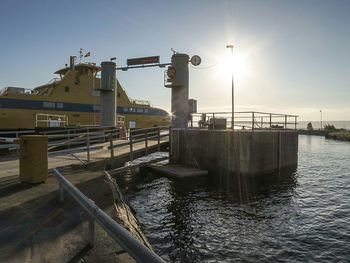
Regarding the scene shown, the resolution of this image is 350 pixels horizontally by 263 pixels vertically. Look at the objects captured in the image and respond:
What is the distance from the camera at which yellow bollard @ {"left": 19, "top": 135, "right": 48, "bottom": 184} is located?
8984mm

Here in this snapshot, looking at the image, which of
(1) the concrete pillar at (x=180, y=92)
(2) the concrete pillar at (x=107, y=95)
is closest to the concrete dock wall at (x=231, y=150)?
(1) the concrete pillar at (x=180, y=92)

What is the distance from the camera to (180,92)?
24969mm

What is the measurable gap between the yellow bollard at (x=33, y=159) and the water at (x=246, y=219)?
3.57 m

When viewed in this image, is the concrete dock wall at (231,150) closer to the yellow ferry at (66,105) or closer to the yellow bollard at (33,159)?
the yellow ferry at (66,105)

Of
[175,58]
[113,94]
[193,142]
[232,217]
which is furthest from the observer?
[113,94]

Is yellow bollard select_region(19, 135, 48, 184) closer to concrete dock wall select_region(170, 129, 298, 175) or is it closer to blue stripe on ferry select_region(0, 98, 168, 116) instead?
concrete dock wall select_region(170, 129, 298, 175)

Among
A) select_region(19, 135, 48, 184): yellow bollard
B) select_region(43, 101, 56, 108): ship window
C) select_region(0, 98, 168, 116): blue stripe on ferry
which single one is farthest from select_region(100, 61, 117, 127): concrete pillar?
select_region(19, 135, 48, 184): yellow bollard

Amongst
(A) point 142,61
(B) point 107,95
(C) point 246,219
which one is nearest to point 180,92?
(B) point 107,95

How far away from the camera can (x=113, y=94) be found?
28.0 metres

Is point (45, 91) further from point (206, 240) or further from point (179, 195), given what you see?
point (206, 240)

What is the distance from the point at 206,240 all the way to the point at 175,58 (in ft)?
61.3

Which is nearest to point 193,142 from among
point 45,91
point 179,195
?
point 179,195

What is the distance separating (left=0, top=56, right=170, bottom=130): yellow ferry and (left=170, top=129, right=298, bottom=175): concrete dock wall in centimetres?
1099

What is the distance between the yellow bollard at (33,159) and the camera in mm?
8984
